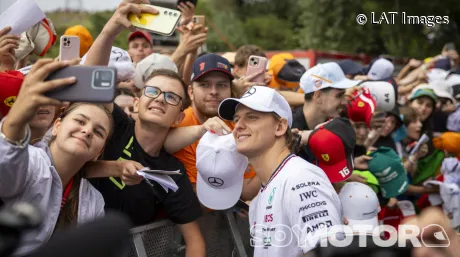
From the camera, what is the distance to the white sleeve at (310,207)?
301cm

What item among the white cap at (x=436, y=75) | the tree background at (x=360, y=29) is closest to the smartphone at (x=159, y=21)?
the white cap at (x=436, y=75)

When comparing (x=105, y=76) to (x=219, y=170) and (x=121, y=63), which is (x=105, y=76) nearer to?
(x=219, y=170)

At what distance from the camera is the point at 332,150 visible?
4293mm

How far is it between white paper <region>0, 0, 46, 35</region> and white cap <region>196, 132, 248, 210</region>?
1328 mm

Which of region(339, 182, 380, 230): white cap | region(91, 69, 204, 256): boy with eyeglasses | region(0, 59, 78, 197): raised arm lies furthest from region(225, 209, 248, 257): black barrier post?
region(0, 59, 78, 197): raised arm

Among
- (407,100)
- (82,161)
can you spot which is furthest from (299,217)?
(407,100)

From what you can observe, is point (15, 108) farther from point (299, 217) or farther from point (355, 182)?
point (355, 182)

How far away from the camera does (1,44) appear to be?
3824 mm

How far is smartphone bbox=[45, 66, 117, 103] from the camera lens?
2111 millimetres

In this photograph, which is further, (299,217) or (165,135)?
(165,135)

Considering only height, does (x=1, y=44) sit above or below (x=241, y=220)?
above

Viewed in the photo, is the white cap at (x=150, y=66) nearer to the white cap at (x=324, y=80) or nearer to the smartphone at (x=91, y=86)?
the white cap at (x=324, y=80)

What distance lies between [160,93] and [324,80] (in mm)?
1670

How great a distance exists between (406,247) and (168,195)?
2.73 meters
